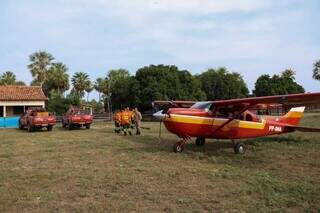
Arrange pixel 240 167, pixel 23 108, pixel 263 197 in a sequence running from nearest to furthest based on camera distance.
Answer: pixel 263 197
pixel 240 167
pixel 23 108

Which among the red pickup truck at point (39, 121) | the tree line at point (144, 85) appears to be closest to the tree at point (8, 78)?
the tree line at point (144, 85)

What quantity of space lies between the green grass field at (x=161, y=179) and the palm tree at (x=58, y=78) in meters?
64.4

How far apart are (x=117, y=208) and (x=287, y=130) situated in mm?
11984

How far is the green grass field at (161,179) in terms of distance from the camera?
7.77 m

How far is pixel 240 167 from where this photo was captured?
11.7 meters

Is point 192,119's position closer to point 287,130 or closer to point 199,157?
point 199,157

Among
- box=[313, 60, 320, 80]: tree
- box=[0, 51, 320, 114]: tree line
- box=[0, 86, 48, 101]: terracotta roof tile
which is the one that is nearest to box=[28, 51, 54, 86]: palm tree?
box=[0, 51, 320, 114]: tree line

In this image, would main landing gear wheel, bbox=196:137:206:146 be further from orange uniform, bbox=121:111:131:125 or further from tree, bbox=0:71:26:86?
tree, bbox=0:71:26:86

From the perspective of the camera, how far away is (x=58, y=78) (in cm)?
7912

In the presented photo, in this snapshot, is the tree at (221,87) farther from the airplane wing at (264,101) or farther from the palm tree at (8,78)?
the airplane wing at (264,101)

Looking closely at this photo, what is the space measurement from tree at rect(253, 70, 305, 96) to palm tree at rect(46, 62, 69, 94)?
135 feet

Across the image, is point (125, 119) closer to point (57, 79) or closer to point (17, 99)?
point (17, 99)

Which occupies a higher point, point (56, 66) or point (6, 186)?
point (56, 66)

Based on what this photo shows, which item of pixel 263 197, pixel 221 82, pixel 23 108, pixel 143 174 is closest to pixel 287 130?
pixel 143 174
